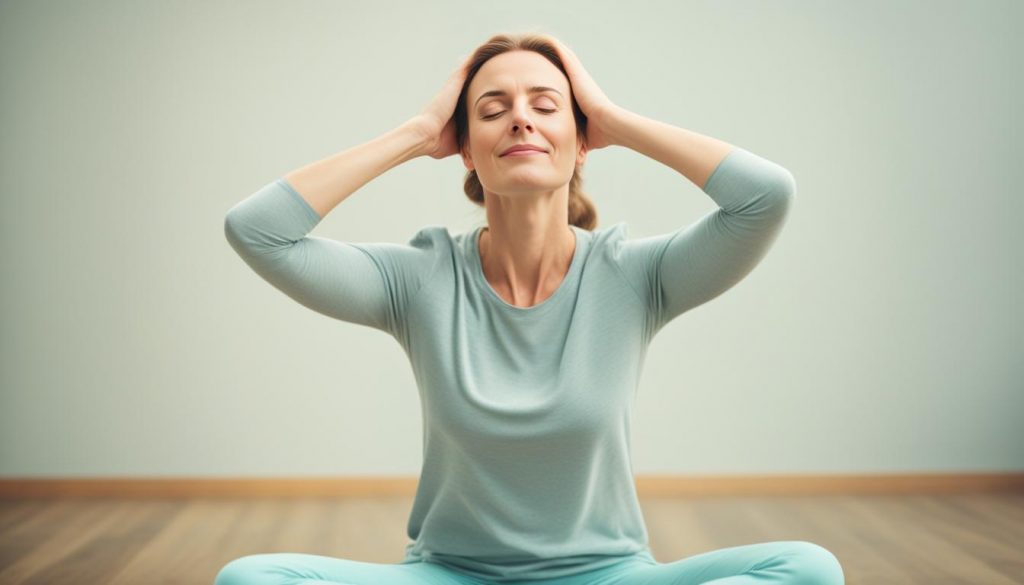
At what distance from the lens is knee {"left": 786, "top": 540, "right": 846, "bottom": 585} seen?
5.01ft

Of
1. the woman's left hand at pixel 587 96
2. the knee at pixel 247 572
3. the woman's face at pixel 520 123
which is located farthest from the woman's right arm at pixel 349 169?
the knee at pixel 247 572

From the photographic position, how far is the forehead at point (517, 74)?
1.84 metres

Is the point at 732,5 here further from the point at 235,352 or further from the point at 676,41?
the point at 235,352

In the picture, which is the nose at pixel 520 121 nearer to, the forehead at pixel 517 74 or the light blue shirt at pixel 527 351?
the forehead at pixel 517 74

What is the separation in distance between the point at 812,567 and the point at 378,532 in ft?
6.99

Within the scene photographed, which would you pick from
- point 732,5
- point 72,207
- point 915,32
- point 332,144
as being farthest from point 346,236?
point 915,32

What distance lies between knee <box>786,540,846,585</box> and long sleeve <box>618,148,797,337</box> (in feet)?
1.43

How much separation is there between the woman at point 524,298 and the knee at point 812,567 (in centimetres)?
12

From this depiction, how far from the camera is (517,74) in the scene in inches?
72.6

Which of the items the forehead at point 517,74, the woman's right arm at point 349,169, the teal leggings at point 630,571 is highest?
the forehead at point 517,74

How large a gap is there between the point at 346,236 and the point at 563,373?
2.58 meters

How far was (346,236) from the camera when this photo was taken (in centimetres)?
420

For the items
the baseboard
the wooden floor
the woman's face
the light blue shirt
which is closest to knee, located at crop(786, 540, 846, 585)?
the light blue shirt

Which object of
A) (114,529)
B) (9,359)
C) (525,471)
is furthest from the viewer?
(9,359)
